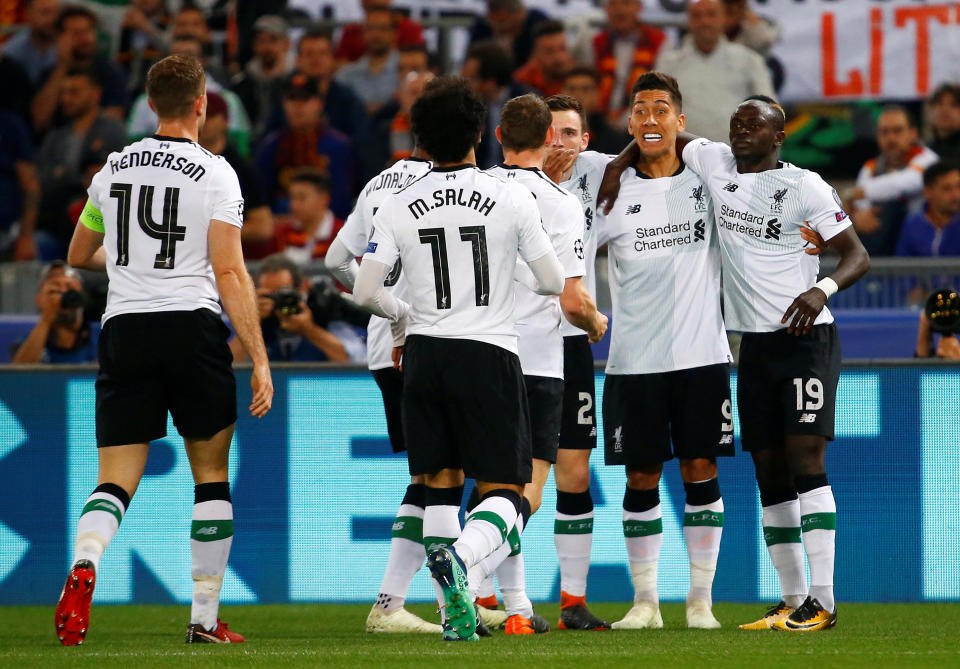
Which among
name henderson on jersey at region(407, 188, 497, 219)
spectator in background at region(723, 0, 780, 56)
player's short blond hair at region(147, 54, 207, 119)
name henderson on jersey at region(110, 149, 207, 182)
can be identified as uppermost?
spectator in background at region(723, 0, 780, 56)

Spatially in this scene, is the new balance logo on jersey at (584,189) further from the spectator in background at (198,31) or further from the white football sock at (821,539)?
the spectator in background at (198,31)

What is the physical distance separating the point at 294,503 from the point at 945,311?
369cm

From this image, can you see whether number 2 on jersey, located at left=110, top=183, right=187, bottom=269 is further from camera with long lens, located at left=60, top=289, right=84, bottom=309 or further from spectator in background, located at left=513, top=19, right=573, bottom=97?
spectator in background, located at left=513, top=19, right=573, bottom=97

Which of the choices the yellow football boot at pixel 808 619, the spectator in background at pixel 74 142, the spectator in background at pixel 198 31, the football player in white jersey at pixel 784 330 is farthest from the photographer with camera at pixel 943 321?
the spectator in background at pixel 198 31

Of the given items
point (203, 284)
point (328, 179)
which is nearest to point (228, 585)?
point (203, 284)

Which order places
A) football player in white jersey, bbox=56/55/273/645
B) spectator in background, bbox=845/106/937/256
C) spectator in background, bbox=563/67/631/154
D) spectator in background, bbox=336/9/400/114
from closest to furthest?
football player in white jersey, bbox=56/55/273/645
spectator in background, bbox=845/106/937/256
spectator in background, bbox=563/67/631/154
spectator in background, bbox=336/9/400/114

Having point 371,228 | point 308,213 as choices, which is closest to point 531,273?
point 371,228

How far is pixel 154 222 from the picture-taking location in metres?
5.92

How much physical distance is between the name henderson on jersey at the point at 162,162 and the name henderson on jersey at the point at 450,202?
922 millimetres

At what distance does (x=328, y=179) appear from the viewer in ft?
37.4

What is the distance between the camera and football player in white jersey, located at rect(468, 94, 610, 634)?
20.2 ft

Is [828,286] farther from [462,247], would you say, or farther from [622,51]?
[622,51]

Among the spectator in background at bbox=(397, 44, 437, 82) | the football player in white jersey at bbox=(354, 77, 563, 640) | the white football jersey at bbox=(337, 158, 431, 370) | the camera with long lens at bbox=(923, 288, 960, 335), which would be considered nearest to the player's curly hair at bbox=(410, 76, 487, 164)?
the football player in white jersey at bbox=(354, 77, 563, 640)

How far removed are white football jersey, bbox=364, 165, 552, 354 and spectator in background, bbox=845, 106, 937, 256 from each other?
19.4ft
